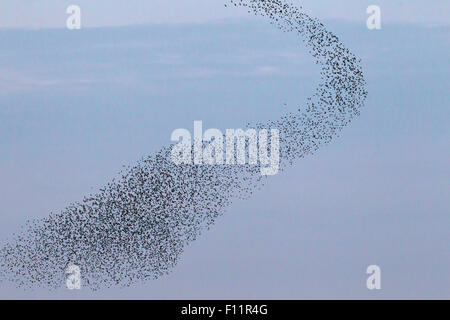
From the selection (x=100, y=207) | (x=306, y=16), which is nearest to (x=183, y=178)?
(x=100, y=207)

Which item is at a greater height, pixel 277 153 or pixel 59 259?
pixel 277 153

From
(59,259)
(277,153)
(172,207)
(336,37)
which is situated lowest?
(59,259)

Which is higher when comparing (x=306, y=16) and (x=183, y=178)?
(x=306, y=16)

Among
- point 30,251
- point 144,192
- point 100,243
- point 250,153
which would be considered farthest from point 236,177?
point 30,251

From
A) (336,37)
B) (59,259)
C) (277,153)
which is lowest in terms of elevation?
(59,259)

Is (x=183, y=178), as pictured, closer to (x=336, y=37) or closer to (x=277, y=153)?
(x=277, y=153)

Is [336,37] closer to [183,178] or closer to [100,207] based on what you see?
[183,178]

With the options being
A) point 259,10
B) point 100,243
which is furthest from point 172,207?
point 259,10

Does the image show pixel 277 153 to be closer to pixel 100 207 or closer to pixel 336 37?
pixel 336 37
